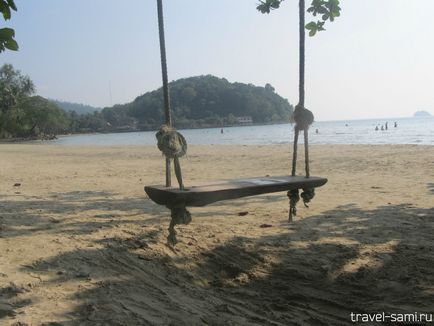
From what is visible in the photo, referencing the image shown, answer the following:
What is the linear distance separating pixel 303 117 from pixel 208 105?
353 feet

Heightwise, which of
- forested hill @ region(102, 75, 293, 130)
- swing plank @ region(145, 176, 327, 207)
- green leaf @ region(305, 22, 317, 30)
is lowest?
swing plank @ region(145, 176, 327, 207)

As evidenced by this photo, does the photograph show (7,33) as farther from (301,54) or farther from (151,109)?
(151,109)

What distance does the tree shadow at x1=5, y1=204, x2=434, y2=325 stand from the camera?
3.26 metres

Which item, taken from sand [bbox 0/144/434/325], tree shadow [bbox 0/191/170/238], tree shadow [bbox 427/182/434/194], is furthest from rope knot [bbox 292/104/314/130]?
tree shadow [bbox 427/182/434/194]

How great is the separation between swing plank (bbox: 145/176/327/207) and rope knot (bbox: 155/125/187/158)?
14.2 inches

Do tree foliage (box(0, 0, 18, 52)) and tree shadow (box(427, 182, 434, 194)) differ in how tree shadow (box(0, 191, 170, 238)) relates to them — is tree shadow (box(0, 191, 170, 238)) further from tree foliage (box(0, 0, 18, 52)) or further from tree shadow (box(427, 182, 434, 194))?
tree shadow (box(427, 182, 434, 194))

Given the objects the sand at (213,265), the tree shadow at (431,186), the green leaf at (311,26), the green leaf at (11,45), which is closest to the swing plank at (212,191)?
the sand at (213,265)

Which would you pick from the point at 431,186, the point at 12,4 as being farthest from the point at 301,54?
the point at 431,186

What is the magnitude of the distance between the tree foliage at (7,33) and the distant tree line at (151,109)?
135 ft

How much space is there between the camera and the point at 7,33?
9.53 feet

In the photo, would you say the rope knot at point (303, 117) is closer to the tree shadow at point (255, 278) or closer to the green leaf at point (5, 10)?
the tree shadow at point (255, 278)

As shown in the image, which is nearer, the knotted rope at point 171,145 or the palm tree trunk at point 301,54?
the knotted rope at point 171,145

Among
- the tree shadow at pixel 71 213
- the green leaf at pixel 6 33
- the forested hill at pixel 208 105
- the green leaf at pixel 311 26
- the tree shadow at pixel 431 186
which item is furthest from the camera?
the forested hill at pixel 208 105

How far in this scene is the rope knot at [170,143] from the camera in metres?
4.10
